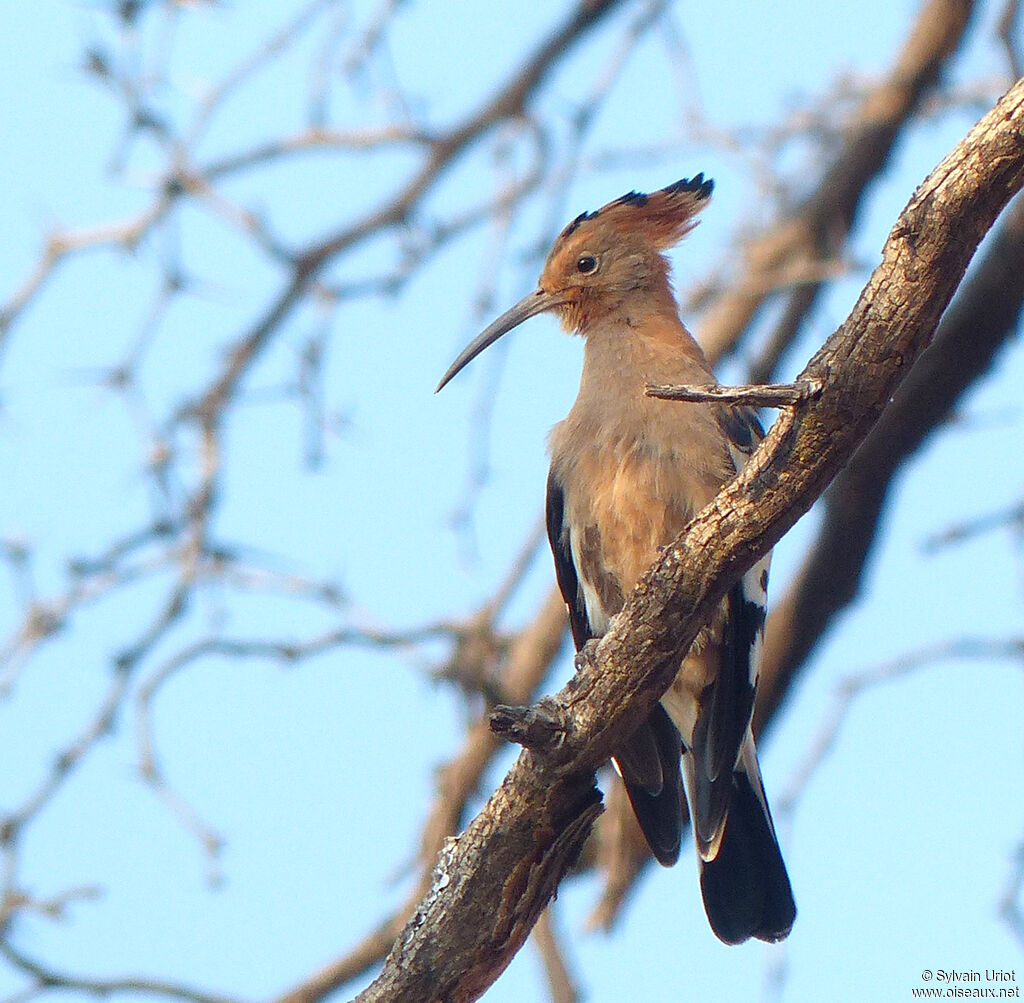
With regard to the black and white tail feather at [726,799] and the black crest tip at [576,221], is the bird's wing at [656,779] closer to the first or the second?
the black and white tail feather at [726,799]

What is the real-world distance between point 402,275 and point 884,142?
5.46 feet

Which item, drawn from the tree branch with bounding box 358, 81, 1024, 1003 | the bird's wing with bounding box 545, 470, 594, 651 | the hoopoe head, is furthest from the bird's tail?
the hoopoe head

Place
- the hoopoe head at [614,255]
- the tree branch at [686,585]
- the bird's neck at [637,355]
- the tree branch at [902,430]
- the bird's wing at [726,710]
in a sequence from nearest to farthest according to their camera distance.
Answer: the tree branch at [686,585] < the bird's wing at [726,710] < the bird's neck at [637,355] < the hoopoe head at [614,255] < the tree branch at [902,430]

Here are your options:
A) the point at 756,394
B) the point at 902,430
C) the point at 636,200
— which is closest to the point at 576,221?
the point at 636,200

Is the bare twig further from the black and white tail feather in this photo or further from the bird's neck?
the bird's neck

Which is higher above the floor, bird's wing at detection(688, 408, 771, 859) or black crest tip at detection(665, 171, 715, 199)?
black crest tip at detection(665, 171, 715, 199)

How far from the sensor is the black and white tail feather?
10.7 ft

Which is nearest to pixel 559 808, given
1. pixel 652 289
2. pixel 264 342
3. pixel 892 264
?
pixel 892 264

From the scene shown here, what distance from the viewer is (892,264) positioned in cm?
219

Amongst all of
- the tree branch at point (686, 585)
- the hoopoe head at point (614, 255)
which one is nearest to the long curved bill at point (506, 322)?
the hoopoe head at point (614, 255)

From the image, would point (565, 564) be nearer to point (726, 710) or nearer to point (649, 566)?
point (726, 710)

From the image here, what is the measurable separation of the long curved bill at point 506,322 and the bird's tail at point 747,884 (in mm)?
1383

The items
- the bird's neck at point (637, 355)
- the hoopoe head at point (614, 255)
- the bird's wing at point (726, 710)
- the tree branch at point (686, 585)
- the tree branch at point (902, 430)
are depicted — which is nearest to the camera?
the tree branch at point (686, 585)

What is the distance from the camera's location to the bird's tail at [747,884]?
3277 mm
